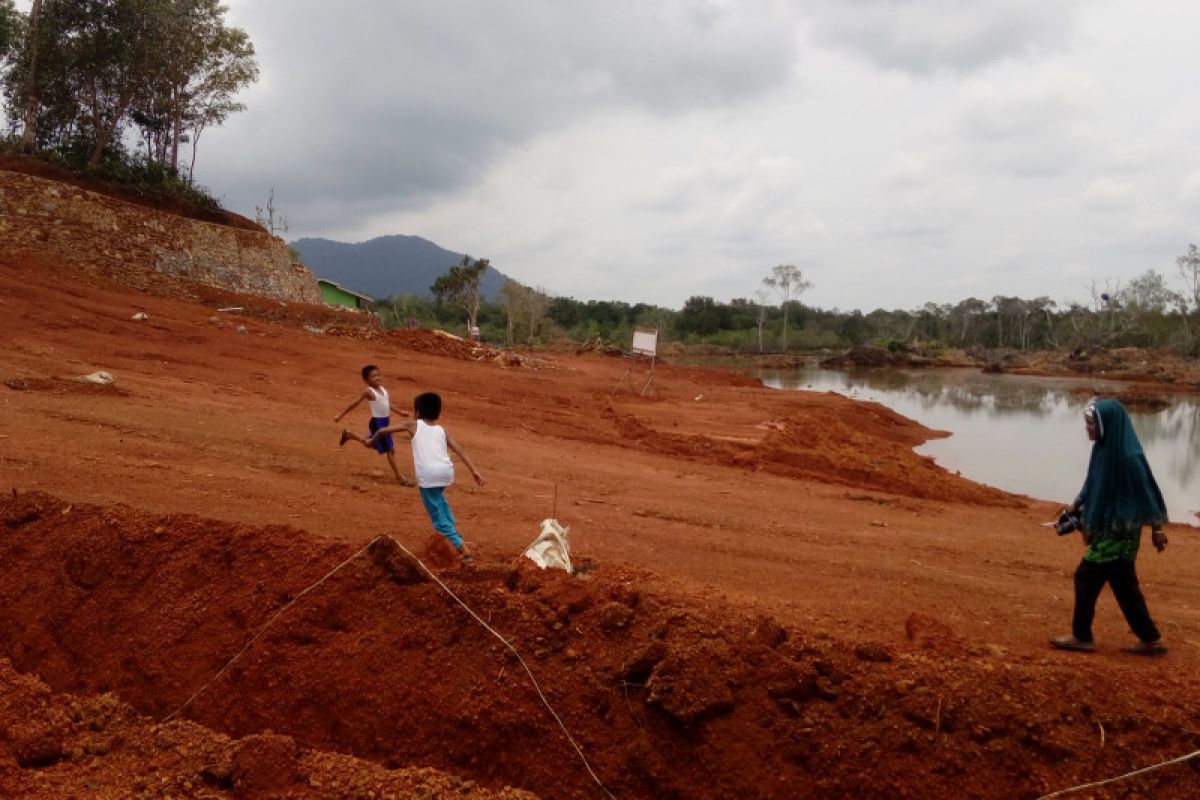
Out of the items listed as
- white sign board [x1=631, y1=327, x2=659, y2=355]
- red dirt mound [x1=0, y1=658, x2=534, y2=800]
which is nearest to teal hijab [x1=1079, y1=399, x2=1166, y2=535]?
red dirt mound [x1=0, y1=658, x2=534, y2=800]

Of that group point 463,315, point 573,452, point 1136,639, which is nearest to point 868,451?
point 573,452

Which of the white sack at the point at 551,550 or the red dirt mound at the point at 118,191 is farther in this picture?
the red dirt mound at the point at 118,191

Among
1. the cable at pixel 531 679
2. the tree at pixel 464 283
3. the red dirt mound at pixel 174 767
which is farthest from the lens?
the tree at pixel 464 283

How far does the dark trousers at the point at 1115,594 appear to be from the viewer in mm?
4613

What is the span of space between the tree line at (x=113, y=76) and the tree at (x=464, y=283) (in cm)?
1972

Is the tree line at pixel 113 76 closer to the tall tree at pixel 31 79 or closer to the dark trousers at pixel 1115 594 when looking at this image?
the tall tree at pixel 31 79

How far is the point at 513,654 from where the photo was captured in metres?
3.90

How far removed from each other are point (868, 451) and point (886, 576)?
10.5 meters

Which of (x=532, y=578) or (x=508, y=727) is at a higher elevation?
(x=532, y=578)

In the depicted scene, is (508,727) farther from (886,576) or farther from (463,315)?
(463,315)

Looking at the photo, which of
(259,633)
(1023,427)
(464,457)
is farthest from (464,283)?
(259,633)

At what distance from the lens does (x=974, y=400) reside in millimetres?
34844

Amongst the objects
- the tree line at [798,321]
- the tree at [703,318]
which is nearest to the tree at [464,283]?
the tree line at [798,321]

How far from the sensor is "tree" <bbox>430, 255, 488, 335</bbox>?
157 ft
